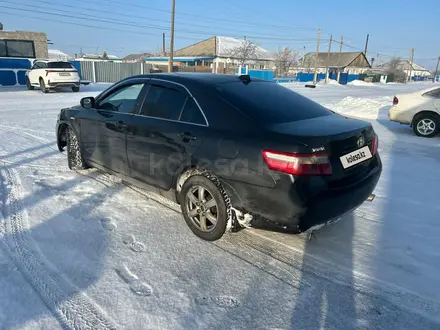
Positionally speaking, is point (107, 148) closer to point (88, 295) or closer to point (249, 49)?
point (88, 295)

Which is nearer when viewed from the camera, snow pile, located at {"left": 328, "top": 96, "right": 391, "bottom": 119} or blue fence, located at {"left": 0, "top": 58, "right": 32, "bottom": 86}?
snow pile, located at {"left": 328, "top": 96, "right": 391, "bottom": 119}

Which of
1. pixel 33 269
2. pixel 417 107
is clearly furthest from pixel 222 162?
pixel 417 107

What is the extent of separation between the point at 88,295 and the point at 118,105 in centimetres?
249

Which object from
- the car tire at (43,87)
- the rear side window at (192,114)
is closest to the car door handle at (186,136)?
the rear side window at (192,114)

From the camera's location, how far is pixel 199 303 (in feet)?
7.79

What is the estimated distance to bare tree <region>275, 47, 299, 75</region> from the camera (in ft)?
195

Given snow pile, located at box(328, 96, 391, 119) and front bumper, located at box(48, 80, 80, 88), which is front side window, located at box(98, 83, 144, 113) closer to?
snow pile, located at box(328, 96, 391, 119)

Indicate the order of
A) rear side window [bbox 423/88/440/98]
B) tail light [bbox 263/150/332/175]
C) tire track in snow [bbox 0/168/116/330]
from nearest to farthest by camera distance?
tire track in snow [bbox 0/168/116/330]
tail light [bbox 263/150/332/175]
rear side window [bbox 423/88/440/98]

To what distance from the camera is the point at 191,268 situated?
2779mm

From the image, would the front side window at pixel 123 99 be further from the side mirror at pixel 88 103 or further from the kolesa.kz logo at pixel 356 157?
the kolesa.kz logo at pixel 356 157

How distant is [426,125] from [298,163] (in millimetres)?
8024

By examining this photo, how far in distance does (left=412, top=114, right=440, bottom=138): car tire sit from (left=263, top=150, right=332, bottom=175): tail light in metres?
7.76

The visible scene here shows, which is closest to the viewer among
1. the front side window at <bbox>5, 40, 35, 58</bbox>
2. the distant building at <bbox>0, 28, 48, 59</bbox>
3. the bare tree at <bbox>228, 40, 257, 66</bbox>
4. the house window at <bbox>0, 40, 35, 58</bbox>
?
the house window at <bbox>0, 40, 35, 58</bbox>

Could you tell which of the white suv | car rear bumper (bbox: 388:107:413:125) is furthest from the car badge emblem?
the white suv
